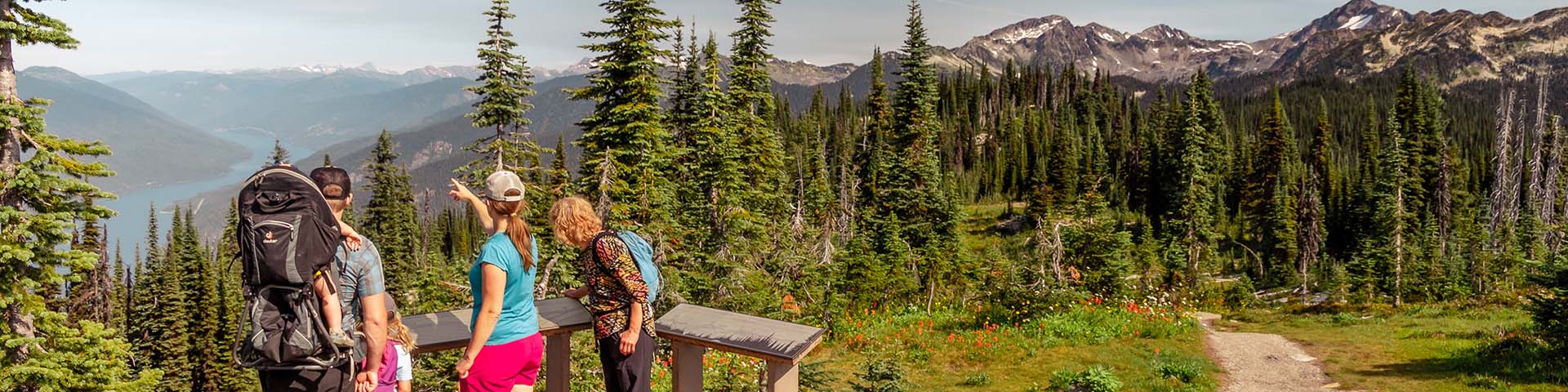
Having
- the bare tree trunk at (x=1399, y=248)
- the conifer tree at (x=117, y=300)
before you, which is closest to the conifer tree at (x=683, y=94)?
the bare tree trunk at (x=1399, y=248)

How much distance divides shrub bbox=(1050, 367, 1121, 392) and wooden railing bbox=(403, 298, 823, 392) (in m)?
9.67

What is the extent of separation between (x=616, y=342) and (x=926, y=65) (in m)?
39.2

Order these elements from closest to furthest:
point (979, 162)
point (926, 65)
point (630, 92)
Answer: point (630, 92) < point (926, 65) < point (979, 162)

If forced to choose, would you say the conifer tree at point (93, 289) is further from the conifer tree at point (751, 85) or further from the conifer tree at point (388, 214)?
the conifer tree at point (751, 85)

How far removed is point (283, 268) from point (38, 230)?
1554 cm

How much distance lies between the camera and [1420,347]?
17.3 meters

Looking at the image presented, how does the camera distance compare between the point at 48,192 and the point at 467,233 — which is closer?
the point at 48,192

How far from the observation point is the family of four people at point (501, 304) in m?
4.60

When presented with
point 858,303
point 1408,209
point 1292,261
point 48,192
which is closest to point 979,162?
point 1292,261

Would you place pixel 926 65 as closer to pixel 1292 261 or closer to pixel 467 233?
pixel 1292 261

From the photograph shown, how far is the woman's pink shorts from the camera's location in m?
5.07

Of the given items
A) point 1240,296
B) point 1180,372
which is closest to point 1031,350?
point 1180,372

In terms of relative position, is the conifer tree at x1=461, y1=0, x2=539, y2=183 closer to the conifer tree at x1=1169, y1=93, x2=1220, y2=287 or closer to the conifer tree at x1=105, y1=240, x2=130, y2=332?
the conifer tree at x1=1169, y1=93, x2=1220, y2=287

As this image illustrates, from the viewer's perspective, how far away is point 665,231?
25047 mm
